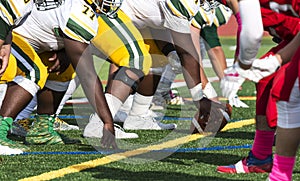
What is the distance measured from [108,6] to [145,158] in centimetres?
111

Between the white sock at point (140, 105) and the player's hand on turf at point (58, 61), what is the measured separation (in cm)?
95

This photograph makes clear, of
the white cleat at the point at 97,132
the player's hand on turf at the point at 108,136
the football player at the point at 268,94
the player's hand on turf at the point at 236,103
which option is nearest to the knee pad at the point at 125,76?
the white cleat at the point at 97,132

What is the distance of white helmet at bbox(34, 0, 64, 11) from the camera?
5086mm

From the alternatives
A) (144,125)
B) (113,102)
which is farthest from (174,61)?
(113,102)

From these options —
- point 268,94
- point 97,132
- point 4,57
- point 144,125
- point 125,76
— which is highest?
point 4,57

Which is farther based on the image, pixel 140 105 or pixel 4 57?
pixel 140 105

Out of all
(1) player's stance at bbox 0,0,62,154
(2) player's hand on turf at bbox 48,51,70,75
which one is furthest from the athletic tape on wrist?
(1) player's stance at bbox 0,0,62,154

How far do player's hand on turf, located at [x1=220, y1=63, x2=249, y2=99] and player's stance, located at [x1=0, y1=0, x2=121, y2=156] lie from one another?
1.43 meters

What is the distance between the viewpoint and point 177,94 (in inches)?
326

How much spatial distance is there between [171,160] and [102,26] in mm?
1386

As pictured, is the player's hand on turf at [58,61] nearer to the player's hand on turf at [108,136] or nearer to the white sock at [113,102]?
the white sock at [113,102]

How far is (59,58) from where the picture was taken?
5.36m

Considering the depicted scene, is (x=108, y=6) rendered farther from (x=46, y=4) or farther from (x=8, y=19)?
(x=8, y=19)

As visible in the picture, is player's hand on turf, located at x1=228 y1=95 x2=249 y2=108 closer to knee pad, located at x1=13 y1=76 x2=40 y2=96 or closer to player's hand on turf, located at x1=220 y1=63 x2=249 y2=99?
knee pad, located at x1=13 y1=76 x2=40 y2=96
